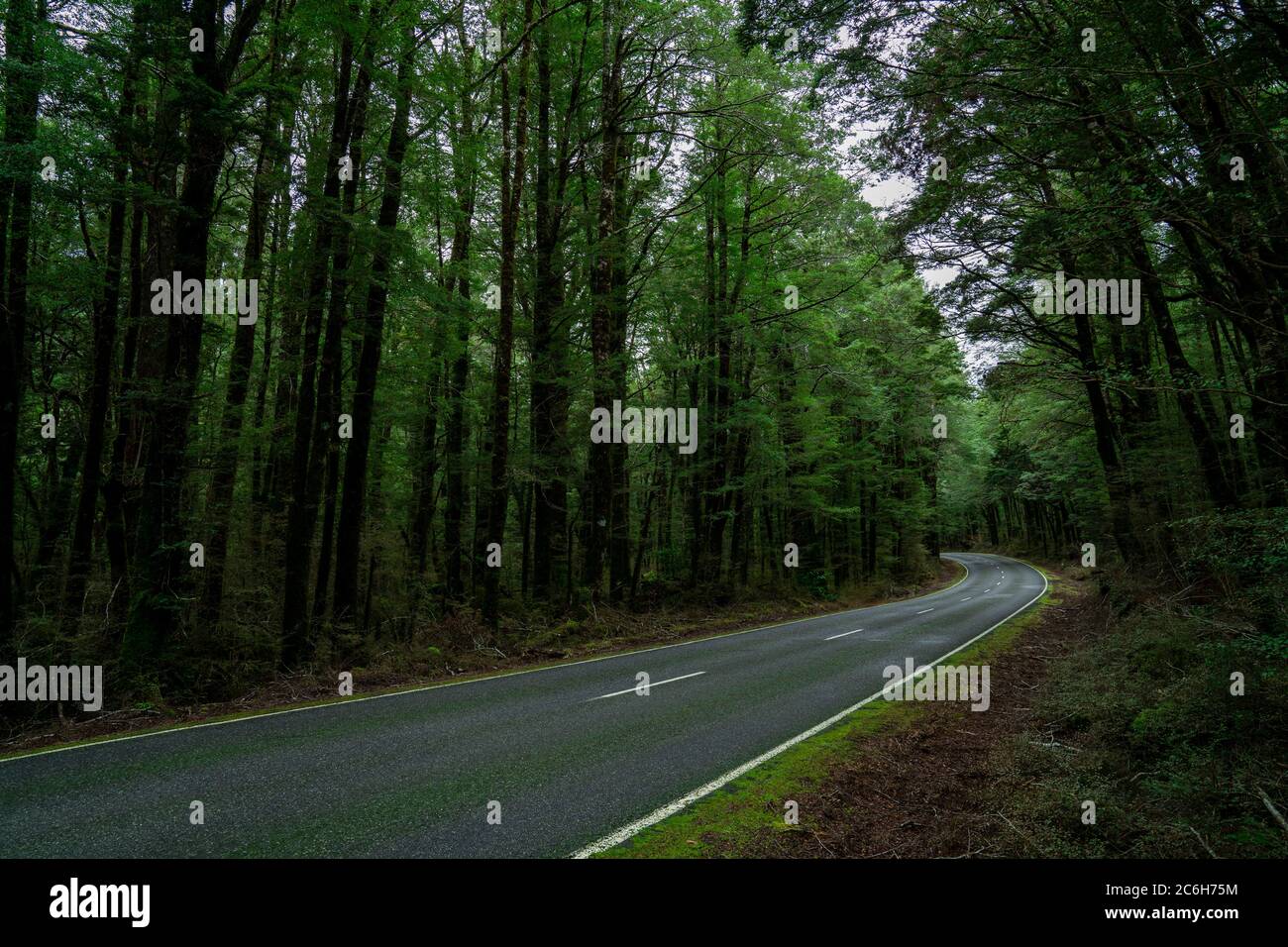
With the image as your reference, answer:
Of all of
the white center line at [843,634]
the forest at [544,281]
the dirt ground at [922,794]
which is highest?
the forest at [544,281]

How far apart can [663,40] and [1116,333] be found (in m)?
13.4

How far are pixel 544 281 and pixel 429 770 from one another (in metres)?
11.4

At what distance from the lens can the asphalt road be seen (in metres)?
Answer: 3.71

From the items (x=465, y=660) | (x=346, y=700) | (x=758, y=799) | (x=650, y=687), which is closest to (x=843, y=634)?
(x=650, y=687)

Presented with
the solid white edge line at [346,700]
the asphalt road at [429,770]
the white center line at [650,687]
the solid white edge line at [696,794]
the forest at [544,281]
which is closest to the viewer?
the solid white edge line at [696,794]

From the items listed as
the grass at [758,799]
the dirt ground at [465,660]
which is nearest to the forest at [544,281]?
the dirt ground at [465,660]

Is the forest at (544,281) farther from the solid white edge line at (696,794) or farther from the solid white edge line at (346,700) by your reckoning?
the solid white edge line at (696,794)

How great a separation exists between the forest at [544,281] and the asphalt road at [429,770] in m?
2.85

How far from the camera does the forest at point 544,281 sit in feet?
20.5

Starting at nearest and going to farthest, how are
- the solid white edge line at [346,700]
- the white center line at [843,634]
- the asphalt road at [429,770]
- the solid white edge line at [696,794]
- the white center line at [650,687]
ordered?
1. the solid white edge line at [696,794]
2. the asphalt road at [429,770]
3. the solid white edge line at [346,700]
4. the white center line at [650,687]
5. the white center line at [843,634]

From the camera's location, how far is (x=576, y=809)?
4148mm

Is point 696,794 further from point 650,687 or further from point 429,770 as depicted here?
point 650,687

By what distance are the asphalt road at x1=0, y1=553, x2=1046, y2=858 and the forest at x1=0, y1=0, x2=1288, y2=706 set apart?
112 inches
